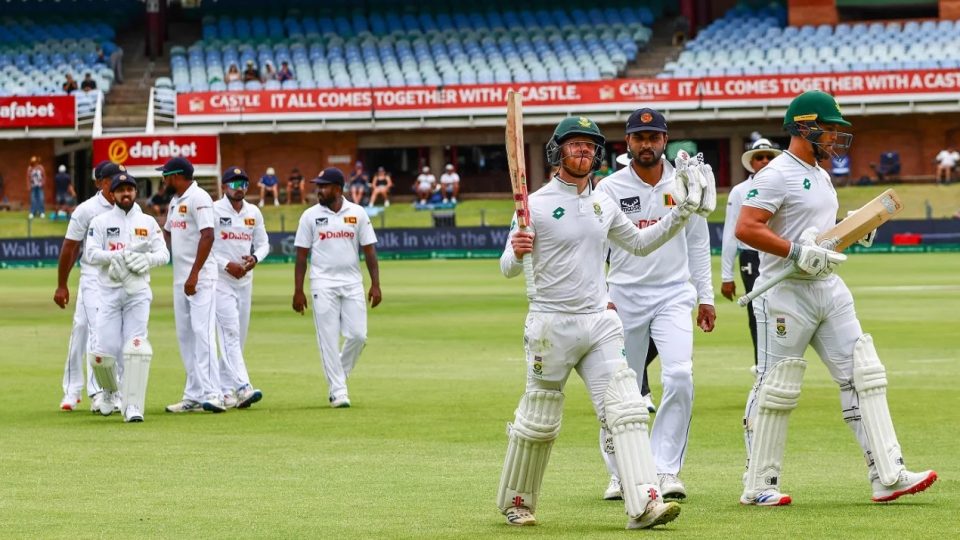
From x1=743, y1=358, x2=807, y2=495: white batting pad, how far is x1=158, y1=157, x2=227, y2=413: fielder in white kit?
22.5 feet

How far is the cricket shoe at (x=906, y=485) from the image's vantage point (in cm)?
861

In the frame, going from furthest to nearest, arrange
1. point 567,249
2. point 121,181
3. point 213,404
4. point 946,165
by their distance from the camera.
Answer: point 946,165 → point 213,404 → point 121,181 → point 567,249

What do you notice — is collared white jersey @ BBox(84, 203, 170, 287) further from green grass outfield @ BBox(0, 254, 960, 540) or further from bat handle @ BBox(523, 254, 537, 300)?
bat handle @ BBox(523, 254, 537, 300)

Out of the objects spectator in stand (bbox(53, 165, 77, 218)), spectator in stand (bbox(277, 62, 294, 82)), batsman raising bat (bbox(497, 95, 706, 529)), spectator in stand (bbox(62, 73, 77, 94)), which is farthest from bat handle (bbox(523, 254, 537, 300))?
spectator in stand (bbox(277, 62, 294, 82))

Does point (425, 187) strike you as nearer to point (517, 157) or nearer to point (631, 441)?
point (517, 157)

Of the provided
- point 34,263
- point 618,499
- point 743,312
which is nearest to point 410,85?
point 34,263

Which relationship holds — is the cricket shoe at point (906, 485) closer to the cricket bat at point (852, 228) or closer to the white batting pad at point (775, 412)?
the white batting pad at point (775, 412)

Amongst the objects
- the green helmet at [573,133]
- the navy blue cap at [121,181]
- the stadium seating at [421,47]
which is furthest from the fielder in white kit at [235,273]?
the stadium seating at [421,47]

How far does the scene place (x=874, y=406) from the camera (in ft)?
28.9

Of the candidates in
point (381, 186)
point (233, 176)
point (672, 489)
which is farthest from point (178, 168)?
point (381, 186)

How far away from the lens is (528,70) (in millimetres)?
59062

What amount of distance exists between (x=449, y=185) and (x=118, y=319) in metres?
40.6

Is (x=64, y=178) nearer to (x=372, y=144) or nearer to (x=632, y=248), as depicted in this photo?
(x=372, y=144)

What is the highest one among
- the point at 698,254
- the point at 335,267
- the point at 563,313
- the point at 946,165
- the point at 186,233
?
the point at 946,165
